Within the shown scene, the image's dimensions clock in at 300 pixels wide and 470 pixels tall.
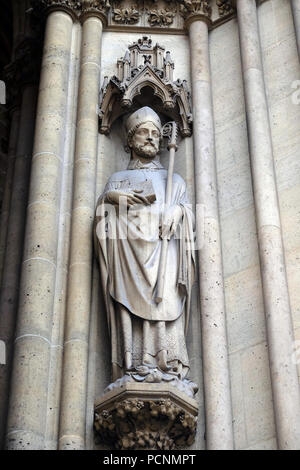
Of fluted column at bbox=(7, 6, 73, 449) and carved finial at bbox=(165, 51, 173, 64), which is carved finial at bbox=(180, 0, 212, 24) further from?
fluted column at bbox=(7, 6, 73, 449)

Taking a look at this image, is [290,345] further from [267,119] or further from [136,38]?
[136,38]

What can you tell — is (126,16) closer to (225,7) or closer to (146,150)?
(225,7)

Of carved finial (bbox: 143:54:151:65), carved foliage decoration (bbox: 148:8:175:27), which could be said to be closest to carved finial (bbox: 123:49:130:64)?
carved finial (bbox: 143:54:151:65)

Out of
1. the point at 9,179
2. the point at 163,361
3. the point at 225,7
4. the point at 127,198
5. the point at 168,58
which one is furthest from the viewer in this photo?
the point at 9,179

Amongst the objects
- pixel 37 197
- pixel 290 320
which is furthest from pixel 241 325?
pixel 37 197

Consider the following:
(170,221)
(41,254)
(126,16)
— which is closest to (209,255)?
(170,221)

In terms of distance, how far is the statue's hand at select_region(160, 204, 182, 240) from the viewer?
8.70m

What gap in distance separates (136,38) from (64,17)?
81 centimetres

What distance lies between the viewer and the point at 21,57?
11.8 m

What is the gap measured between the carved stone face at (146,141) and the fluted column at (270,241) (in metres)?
0.89

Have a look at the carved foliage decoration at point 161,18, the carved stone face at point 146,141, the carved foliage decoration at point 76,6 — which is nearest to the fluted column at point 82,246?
the carved foliage decoration at point 76,6

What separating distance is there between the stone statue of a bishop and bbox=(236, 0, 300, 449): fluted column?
67cm

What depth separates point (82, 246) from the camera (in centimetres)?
894

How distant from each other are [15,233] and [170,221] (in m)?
2.34
